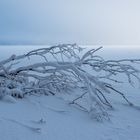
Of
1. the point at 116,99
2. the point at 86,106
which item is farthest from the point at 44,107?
the point at 116,99

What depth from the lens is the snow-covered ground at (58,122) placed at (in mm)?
2604

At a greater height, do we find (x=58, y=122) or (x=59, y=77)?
(x=59, y=77)

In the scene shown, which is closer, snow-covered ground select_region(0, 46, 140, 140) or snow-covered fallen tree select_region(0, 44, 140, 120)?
snow-covered ground select_region(0, 46, 140, 140)

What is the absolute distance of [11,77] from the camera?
4.09m

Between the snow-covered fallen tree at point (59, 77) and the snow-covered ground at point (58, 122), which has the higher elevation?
the snow-covered fallen tree at point (59, 77)

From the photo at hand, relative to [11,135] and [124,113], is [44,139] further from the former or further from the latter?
[124,113]

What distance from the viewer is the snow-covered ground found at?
2604 mm

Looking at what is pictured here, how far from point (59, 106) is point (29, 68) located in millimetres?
807

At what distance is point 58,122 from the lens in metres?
2.92

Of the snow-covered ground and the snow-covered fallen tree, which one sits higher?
the snow-covered fallen tree

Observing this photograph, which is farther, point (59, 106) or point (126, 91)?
point (126, 91)

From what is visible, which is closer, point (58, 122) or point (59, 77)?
point (58, 122)

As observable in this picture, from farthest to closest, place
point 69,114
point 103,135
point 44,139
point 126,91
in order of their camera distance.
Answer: point 126,91
point 69,114
point 103,135
point 44,139

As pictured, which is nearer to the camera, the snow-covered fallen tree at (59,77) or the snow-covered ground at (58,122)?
the snow-covered ground at (58,122)
